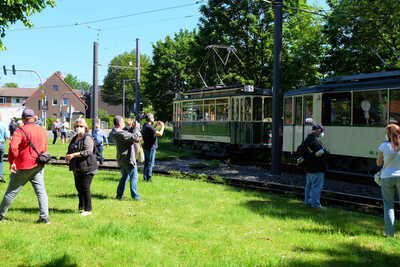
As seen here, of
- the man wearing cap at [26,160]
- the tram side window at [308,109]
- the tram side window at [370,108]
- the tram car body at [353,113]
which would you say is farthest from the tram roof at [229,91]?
the man wearing cap at [26,160]

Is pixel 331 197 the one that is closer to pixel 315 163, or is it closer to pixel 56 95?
pixel 315 163

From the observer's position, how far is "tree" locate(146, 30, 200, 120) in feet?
142

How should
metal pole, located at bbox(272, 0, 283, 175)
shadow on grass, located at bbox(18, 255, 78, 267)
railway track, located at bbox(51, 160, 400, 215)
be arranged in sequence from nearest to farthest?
shadow on grass, located at bbox(18, 255, 78, 267), railway track, located at bbox(51, 160, 400, 215), metal pole, located at bbox(272, 0, 283, 175)

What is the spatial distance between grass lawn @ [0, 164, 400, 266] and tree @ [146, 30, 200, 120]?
114 feet

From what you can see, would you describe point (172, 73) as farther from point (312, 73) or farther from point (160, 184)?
point (160, 184)

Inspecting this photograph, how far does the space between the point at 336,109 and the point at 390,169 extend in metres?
7.66

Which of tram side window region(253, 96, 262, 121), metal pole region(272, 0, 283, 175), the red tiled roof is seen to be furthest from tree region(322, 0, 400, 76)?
the red tiled roof

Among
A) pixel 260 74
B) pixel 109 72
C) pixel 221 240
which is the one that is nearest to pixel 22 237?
pixel 221 240

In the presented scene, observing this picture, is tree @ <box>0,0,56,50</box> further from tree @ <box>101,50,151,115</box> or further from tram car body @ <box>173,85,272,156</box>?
tree @ <box>101,50,151,115</box>

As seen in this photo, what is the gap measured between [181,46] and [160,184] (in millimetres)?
36565

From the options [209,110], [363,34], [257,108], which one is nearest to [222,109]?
[209,110]

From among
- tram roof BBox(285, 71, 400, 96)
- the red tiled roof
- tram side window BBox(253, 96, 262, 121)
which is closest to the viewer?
tram roof BBox(285, 71, 400, 96)

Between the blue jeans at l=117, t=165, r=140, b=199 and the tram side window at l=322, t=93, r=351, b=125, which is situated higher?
the tram side window at l=322, t=93, r=351, b=125

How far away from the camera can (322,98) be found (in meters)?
13.7
